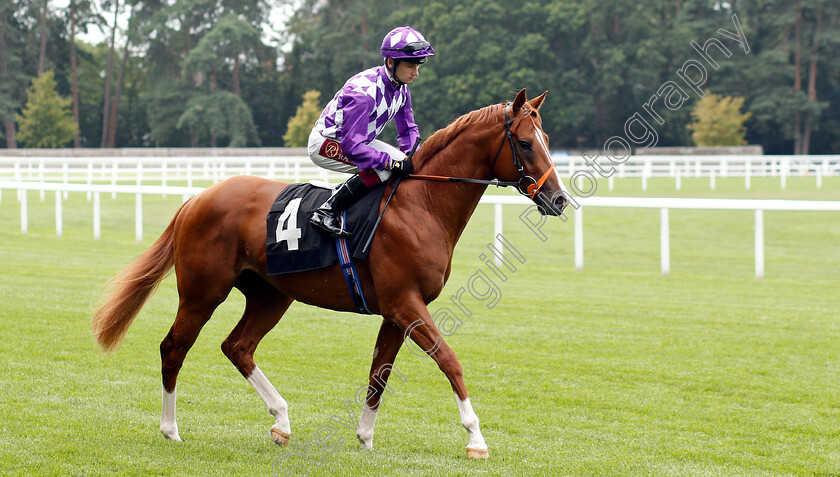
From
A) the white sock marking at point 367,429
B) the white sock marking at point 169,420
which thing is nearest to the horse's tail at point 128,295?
the white sock marking at point 169,420

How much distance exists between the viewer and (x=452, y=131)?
426 centimetres

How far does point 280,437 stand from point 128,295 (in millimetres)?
1267

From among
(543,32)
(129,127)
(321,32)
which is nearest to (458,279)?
(543,32)

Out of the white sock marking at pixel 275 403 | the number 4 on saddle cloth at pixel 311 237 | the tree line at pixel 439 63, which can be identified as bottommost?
the white sock marking at pixel 275 403

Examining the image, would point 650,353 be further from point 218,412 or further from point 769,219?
point 769,219

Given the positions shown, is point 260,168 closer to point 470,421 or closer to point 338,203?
point 338,203

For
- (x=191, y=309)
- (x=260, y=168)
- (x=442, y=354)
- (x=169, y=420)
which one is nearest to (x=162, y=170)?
(x=260, y=168)

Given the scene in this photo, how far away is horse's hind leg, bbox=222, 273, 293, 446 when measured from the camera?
4297 millimetres

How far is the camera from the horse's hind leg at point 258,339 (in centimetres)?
430

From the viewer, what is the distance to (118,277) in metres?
4.84

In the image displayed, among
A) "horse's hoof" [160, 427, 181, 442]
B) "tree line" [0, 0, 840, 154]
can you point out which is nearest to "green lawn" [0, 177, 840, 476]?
"horse's hoof" [160, 427, 181, 442]

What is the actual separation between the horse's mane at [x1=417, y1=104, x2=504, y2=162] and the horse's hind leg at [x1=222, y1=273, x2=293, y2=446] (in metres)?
1.19

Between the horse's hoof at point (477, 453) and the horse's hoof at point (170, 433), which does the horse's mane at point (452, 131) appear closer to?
the horse's hoof at point (477, 453)

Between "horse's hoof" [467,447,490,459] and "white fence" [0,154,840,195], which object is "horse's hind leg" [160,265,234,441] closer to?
"horse's hoof" [467,447,490,459]
